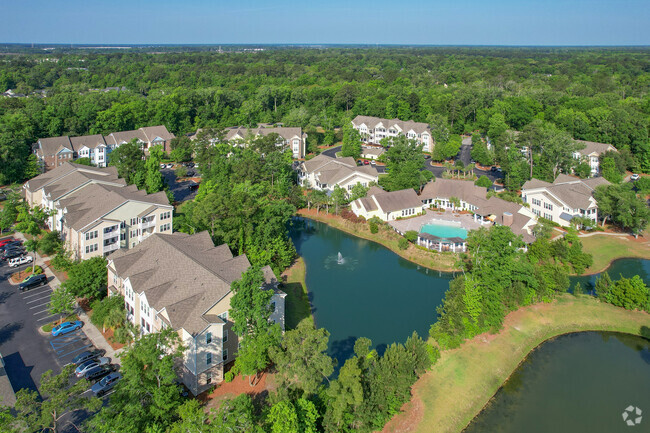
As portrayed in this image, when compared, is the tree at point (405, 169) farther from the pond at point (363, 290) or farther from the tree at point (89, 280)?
the tree at point (89, 280)

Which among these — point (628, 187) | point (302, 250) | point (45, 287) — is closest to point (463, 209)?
point (628, 187)

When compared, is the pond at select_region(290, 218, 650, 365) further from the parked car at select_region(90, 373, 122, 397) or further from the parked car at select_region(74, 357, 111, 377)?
the parked car at select_region(74, 357, 111, 377)

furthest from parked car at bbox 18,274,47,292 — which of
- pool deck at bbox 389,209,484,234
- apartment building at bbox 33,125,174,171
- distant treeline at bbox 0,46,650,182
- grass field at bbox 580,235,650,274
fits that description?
grass field at bbox 580,235,650,274

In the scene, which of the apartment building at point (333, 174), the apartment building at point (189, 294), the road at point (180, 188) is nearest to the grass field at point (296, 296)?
the apartment building at point (189, 294)

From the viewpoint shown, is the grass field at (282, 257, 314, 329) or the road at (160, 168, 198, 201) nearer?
the grass field at (282, 257, 314, 329)

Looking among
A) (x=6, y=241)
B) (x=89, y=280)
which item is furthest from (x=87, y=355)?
(x=6, y=241)

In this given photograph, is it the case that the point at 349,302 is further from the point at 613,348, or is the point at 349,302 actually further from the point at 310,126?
the point at 310,126
